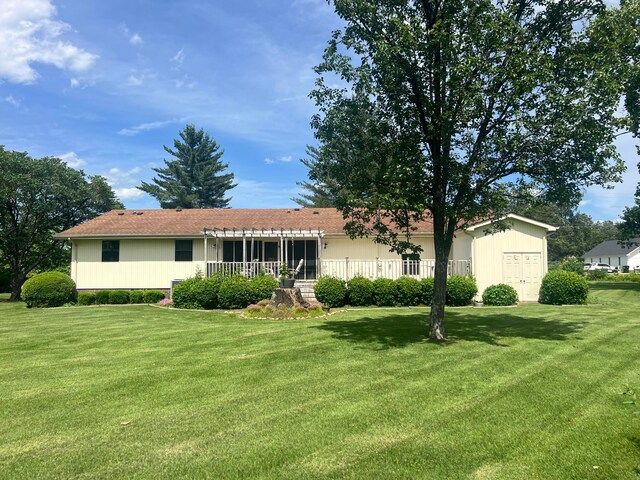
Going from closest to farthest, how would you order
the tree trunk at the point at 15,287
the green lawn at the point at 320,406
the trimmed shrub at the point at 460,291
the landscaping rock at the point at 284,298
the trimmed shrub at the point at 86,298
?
the green lawn at the point at 320,406, the landscaping rock at the point at 284,298, the trimmed shrub at the point at 460,291, the trimmed shrub at the point at 86,298, the tree trunk at the point at 15,287

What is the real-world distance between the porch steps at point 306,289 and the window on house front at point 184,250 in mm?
6276

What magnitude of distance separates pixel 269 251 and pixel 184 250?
4.19 meters

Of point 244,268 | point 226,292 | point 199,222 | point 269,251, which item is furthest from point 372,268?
point 199,222

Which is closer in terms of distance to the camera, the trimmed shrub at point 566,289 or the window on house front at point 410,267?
the trimmed shrub at point 566,289

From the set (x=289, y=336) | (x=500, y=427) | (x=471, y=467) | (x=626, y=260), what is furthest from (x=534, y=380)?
(x=626, y=260)

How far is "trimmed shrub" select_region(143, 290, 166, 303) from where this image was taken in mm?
19250

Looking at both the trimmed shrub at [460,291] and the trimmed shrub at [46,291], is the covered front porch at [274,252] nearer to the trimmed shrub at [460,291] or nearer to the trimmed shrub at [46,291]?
the trimmed shrub at [460,291]

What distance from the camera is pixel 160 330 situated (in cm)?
1109

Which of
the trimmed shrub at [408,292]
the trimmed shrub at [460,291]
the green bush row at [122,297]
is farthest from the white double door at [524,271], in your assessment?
the green bush row at [122,297]

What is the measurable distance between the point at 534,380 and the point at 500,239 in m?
13.1

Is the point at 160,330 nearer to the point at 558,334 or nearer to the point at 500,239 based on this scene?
the point at 558,334

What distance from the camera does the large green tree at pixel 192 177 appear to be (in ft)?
145

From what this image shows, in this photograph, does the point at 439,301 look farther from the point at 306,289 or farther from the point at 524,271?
the point at 524,271

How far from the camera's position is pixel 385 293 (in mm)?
16547
